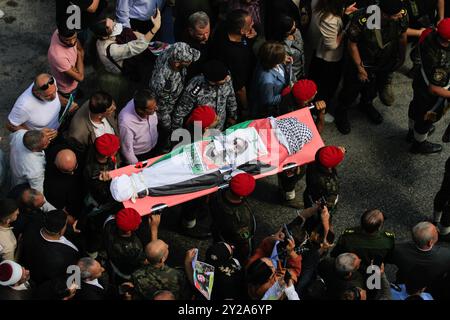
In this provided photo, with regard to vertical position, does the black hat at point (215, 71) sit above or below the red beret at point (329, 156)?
above

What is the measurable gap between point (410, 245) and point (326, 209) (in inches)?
31.3

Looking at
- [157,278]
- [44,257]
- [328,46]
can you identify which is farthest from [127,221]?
[328,46]

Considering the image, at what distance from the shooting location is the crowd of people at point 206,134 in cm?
570

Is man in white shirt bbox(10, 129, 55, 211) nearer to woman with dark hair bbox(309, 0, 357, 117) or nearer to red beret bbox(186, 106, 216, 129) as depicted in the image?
red beret bbox(186, 106, 216, 129)

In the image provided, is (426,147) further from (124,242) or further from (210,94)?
(124,242)

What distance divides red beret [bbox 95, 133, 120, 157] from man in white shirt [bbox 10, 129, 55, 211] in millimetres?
525

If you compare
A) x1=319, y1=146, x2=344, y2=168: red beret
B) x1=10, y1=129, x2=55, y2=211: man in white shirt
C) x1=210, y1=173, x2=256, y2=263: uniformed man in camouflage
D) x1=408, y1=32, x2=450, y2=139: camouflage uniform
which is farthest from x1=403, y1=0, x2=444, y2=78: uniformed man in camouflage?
x1=10, y1=129, x2=55, y2=211: man in white shirt

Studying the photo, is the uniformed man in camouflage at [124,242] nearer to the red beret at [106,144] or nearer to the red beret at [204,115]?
the red beret at [106,144]

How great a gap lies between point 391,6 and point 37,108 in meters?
3.78

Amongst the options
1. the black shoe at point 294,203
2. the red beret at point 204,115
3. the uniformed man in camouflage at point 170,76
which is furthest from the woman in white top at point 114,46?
the black shoe at point 294,203

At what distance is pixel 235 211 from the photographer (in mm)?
6133

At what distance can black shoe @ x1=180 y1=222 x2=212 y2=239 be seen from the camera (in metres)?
7.34

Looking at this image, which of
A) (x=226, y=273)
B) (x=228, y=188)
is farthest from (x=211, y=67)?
(x=226, y=273)

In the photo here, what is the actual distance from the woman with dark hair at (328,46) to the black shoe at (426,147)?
1159 mm
